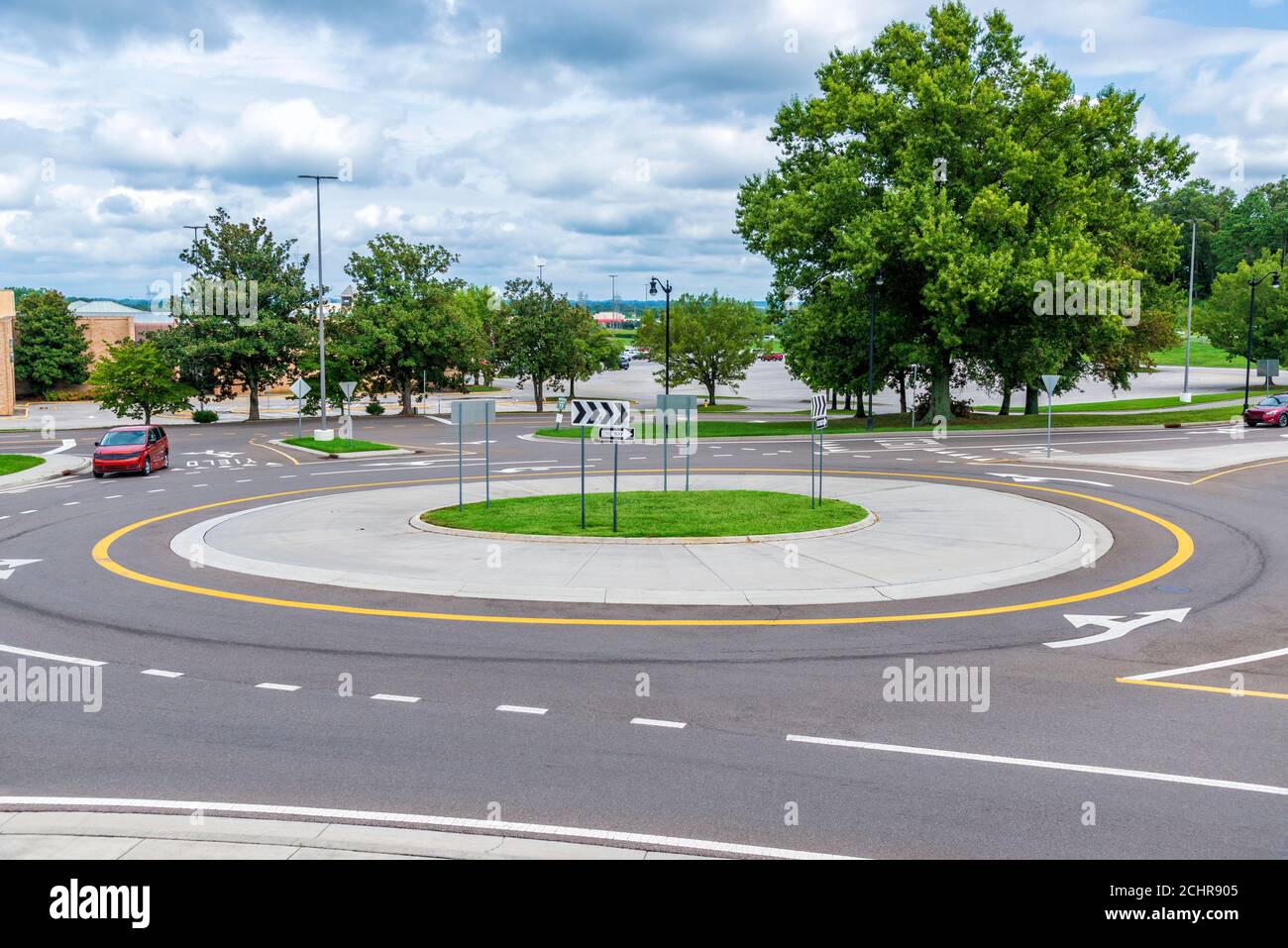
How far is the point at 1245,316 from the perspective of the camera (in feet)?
252

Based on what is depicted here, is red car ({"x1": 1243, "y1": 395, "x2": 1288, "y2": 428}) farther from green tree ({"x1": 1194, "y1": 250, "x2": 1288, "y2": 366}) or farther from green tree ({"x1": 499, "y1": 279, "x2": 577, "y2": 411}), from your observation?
green tree ({"x1": 499, "y1": 279, "x2": 577, "y2": 411})

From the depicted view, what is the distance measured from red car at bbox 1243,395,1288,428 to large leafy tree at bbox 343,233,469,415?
43776 millimetres

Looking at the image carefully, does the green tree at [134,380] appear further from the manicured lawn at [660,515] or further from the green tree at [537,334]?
the manicured lawn at [660,515]

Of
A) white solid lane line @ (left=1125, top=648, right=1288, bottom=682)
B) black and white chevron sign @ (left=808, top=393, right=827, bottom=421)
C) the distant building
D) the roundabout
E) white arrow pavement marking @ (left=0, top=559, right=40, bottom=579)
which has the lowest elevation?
white solid lane line @ (left=1125, top=648, right=1288, bottom=682)

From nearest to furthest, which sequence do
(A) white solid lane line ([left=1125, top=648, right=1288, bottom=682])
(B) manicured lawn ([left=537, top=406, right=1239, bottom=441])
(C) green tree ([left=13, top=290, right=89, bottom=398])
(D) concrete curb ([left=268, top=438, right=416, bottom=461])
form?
(A) white solid lane line ([left=1125, top=648, right=1288, bottom=682]) < (D) concrete curb ([left=268, top=438, right=416, bottom=461]) < (B) manicured lawn ([left=537, top=406, right=1239, bottom=441]) < (C) green tree ([left=13, top=290, right=89, bottom=398])

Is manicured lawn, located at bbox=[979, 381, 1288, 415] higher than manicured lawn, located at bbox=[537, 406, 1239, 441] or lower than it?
higher

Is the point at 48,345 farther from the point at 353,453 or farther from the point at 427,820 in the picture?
Answer: the point at 427,820

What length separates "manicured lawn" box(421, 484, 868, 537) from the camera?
66.7 feet

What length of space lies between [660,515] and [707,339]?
2046 inches

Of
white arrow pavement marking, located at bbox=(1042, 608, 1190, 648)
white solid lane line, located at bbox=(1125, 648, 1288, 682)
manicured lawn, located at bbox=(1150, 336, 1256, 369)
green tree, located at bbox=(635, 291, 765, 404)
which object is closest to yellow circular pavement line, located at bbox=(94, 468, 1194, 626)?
white arrow pavement marking, located at bbox=(1042, 608, 1190, 648)

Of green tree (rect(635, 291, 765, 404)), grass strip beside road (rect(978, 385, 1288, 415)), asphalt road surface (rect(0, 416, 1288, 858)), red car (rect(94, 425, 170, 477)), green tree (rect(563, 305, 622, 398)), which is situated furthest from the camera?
green tree (rect(635, 291, 765, 404))

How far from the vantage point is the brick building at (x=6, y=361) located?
68.6 metres

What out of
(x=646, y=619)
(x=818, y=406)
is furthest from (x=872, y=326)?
(x=646, y=619)

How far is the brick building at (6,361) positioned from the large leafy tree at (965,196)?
51.6 m
